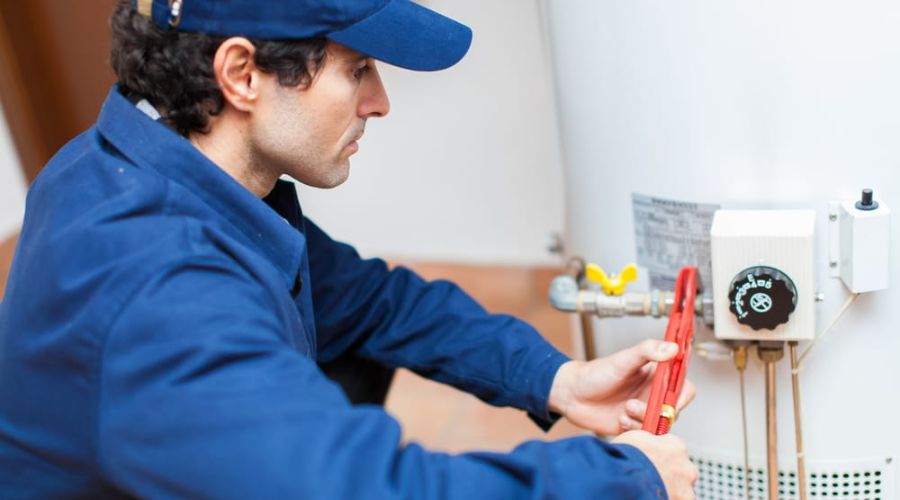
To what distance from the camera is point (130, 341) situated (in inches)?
27.9

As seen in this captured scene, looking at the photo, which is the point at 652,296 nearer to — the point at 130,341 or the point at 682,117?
the point at 682,117

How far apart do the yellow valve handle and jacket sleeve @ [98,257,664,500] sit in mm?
307

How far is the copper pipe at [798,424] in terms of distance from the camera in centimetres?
99

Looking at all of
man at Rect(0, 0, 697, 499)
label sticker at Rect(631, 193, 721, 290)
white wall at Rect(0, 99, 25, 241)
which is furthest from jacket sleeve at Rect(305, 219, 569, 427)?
white wall at Rect(0, 99, 25, 241)

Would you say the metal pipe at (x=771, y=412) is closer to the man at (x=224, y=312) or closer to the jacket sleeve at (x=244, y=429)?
the man at (x=224, y=312)

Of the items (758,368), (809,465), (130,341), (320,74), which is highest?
(320,74)

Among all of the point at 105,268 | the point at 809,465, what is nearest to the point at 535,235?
the point at 809,465

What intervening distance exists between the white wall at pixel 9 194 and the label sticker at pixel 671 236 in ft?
5.17

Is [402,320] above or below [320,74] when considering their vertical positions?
below

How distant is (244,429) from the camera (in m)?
0.67

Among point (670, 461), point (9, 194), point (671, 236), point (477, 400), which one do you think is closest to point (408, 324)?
point (671, 236)

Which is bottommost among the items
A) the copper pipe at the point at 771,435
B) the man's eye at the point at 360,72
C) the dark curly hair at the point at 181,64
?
the copper pipe at the point at 771,435

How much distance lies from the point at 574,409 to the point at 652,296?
5.3 inches

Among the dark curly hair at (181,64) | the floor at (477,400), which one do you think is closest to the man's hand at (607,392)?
the dark curly hair at (181,64)
